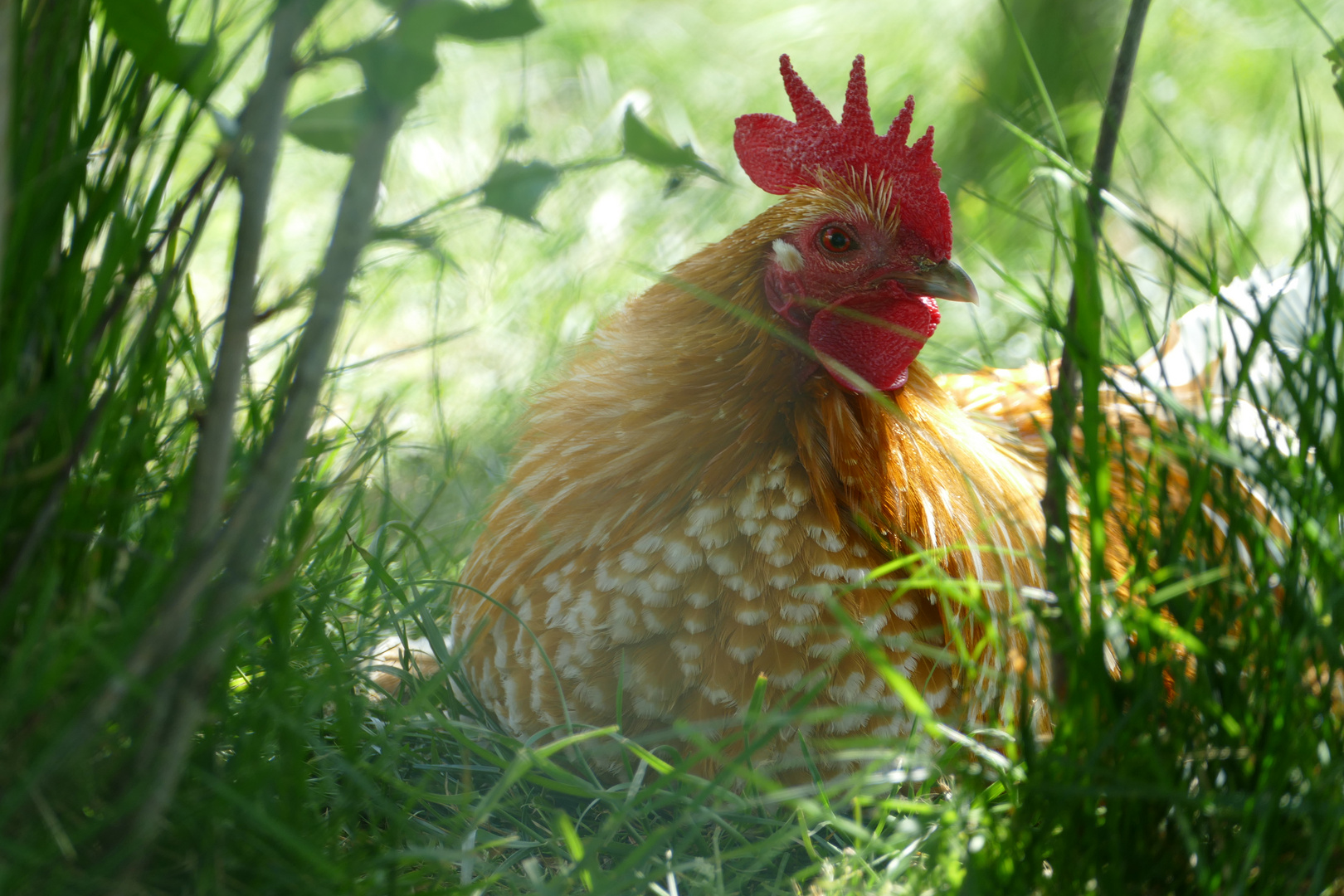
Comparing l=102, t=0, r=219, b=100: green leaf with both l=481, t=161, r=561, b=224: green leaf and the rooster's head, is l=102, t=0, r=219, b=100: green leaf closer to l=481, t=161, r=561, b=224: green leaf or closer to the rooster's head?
l=481, t=161, r=561, b=224: green leaf

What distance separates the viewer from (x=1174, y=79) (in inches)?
186

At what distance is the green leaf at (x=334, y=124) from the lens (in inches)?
32.5

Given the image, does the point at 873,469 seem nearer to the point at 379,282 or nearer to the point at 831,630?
the point at 831,630

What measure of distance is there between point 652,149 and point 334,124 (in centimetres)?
28

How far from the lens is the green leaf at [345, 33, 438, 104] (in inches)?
30.1

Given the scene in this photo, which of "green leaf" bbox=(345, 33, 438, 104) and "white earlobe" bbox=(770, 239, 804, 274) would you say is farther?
"white earlobe" bbox=(770, 239, 804, 274)

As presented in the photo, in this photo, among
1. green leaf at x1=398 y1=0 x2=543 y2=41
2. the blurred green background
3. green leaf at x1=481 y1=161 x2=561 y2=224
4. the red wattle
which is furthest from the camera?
the blurred green background

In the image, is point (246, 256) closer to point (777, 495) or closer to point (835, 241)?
point (777, 495)

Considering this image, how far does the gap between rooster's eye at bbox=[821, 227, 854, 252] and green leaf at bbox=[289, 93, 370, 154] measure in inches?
34.3

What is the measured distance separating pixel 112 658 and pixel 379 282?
2.59m

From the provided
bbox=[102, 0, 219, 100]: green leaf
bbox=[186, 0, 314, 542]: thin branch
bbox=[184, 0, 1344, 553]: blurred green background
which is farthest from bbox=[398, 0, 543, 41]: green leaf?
bbox=[184, 0, 1344, 553]: blurred green background

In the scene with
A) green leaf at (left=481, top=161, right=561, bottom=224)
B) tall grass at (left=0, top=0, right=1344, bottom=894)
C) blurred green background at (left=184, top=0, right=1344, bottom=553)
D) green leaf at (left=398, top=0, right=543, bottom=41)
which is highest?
blurred green background at (left=184, top=0, right=1344, bottom=553)

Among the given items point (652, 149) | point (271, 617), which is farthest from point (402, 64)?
point (271, 617)

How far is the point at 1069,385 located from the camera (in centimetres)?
116
